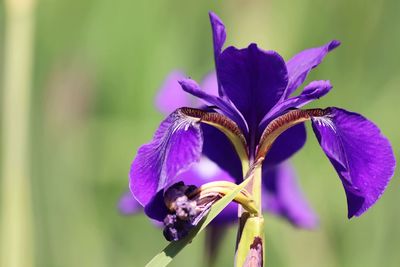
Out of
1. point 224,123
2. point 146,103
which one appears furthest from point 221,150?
point 146,103

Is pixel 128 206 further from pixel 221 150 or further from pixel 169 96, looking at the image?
pixel 221 150

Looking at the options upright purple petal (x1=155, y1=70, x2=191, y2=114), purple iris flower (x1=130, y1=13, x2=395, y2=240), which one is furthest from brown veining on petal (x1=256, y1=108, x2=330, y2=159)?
upright purple petal (x1=155, y1=70, x2=191, y2=114)

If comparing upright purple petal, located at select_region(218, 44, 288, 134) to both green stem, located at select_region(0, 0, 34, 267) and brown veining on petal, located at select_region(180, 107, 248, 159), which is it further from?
green stem, located at select_region(0, 0, 34, 267)

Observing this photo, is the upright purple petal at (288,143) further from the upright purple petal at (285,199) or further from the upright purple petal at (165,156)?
the upright purple petal at (285,199)

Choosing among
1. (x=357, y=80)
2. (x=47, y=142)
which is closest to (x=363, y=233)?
(x=357, y=80)

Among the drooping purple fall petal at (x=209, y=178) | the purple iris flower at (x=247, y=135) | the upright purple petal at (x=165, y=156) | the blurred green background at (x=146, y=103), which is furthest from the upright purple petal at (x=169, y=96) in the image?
the upright purple petal at (x=165, y=156)
